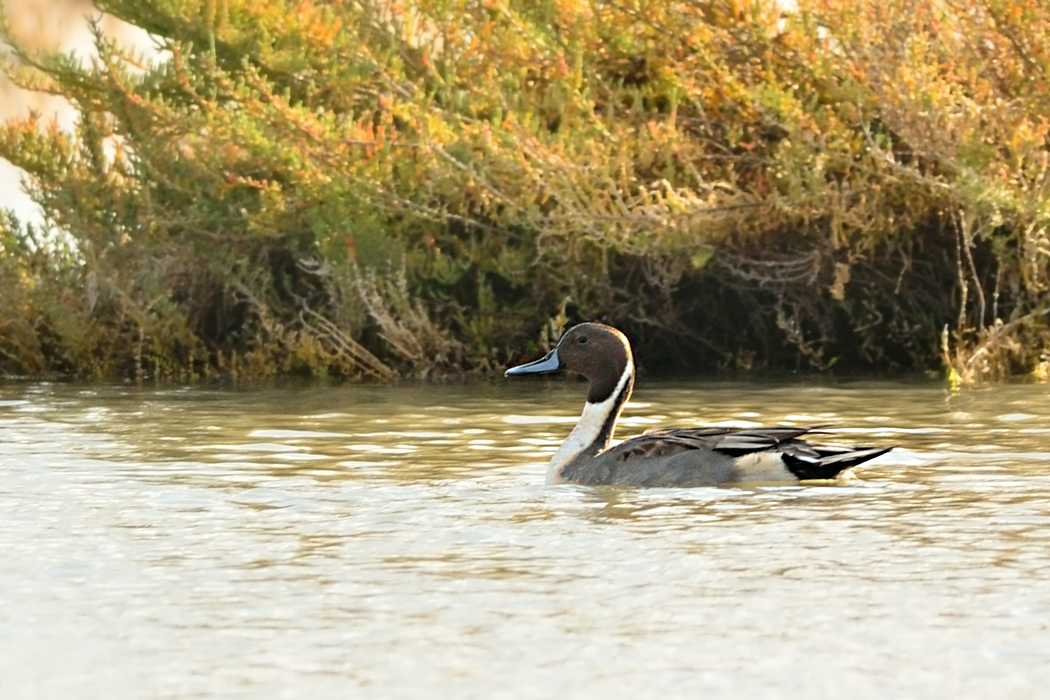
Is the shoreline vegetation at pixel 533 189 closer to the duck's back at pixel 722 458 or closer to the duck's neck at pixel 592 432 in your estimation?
the duck's neck at pixel 592 432

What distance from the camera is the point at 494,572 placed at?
22.8ft

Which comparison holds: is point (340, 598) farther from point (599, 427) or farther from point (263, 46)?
point (263, 46)

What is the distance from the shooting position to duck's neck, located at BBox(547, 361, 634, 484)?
970cm

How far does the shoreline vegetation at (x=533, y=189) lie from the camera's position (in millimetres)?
13789

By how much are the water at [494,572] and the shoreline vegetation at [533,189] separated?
2798mm

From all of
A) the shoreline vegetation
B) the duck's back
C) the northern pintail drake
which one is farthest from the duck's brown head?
the shoreline vegetation

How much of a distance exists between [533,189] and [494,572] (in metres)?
7.73

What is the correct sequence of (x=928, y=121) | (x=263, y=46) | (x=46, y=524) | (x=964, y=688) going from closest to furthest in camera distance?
(x=964, y=688), (x=46, y=524), (x=928, y=121), (x=263, y=46)

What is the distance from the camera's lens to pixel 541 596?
6.51m

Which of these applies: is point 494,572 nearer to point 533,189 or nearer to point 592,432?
point 592,432

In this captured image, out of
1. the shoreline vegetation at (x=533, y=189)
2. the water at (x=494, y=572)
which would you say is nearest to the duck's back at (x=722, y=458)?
the water at (x=494, y=572)

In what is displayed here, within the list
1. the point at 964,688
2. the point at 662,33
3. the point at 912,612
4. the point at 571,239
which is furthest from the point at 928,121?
the point at 964,688

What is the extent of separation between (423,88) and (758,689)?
1057 centimetres

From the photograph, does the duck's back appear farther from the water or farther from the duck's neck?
the duck's neck
